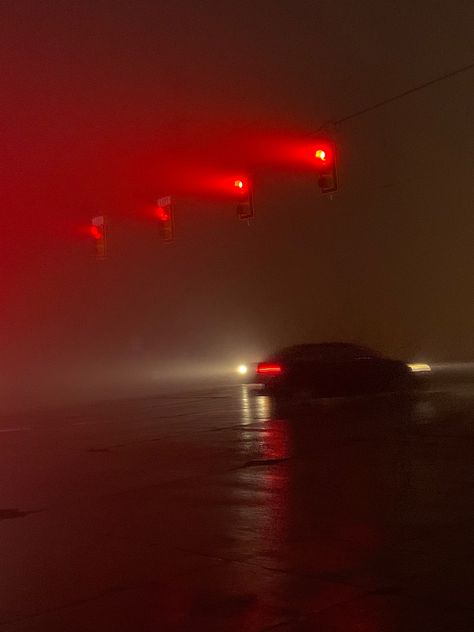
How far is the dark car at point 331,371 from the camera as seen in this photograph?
81.0 ft

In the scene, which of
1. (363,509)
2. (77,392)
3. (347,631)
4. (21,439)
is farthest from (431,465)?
(77,392)

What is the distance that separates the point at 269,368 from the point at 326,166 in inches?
361

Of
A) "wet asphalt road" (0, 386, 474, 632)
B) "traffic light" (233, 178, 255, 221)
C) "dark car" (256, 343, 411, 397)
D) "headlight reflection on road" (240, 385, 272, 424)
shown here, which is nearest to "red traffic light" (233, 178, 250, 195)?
"traffic light" (233, 178, 255, 221)

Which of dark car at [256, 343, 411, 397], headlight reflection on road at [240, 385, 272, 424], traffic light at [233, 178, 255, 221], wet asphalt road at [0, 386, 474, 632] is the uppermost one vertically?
traffic light at [233, 178, 255, 221]

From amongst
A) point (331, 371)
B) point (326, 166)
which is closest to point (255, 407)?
point (331, 371)

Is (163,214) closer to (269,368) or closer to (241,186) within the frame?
(241,186)

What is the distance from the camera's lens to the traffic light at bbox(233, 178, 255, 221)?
19.4m

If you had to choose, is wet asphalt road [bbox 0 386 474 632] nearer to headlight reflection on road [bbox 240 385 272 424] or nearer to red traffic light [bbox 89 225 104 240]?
headlight reflection on road [bbox 240 385 272 424]

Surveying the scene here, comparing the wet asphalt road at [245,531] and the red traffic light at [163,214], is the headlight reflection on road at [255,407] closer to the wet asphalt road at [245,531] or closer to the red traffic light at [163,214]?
the wet asphalt road at [245,531]

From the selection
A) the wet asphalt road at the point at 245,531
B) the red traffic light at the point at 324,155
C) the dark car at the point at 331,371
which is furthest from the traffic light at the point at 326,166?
the dark car at the point at 331,371

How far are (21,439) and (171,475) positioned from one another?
7208mm

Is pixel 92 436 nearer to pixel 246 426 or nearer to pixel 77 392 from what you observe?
pixel 246 426

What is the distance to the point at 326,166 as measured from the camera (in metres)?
16.8

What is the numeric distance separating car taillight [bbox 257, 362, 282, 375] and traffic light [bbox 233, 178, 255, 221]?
651cm
